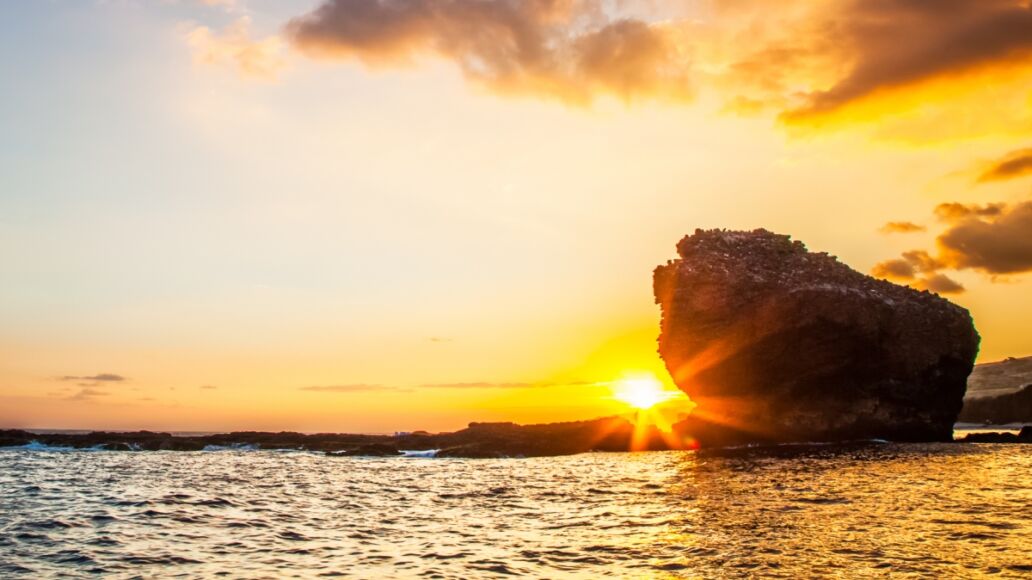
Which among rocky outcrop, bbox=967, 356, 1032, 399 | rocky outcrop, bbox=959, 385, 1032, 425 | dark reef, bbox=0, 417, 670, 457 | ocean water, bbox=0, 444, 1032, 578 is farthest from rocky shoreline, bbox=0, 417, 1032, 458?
rocky outcrop, bbox=967, 356, 1032, 399

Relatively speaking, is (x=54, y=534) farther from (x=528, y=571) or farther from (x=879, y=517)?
(x=879, y=517)

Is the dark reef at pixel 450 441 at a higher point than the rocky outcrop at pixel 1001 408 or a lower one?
lower

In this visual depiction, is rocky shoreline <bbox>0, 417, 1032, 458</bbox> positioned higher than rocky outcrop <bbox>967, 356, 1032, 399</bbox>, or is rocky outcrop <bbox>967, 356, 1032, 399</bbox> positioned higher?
rocky outcrop <bbox>967, 356, 1032, 399</bbox>

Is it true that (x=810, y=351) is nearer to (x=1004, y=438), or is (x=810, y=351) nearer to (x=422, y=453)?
(x=1004, y=438)

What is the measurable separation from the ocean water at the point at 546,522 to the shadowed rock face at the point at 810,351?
18018 millimetres

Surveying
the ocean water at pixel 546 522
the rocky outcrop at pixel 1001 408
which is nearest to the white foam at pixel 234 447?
the ocean water at pixel 546 522

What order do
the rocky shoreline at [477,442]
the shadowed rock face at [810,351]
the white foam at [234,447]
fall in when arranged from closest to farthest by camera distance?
the shadowed rock face at [810,351]
the rocky shoreline at [477,442]
the white foam at [234,447]

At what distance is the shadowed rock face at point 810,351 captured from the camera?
56000 millimetres

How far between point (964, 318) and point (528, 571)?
196ft

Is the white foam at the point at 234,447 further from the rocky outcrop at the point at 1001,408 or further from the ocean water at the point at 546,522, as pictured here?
the rocky outcrop at the point at 1001,408

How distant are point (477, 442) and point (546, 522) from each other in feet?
127

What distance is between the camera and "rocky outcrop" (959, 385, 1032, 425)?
12012 cm

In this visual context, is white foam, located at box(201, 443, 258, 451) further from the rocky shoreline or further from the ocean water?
the ocean water

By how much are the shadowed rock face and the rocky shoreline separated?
5.20 metres
